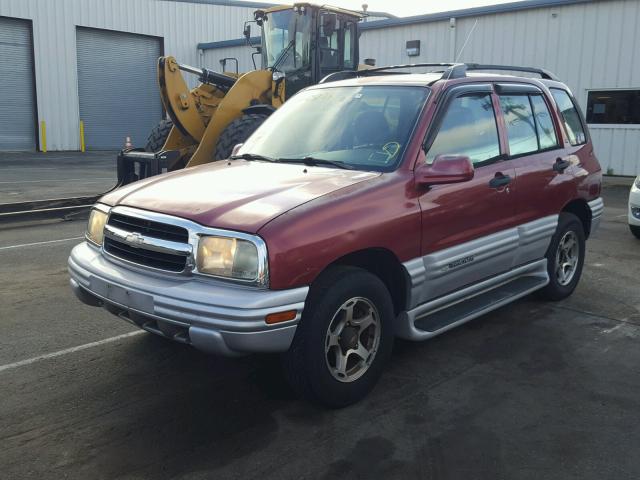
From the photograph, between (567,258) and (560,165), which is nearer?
(560,165)

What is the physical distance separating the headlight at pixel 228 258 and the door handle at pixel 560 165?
3.06 meters

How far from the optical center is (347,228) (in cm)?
340

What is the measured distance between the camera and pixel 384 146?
406cm

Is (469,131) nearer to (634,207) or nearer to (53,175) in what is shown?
(634,207)

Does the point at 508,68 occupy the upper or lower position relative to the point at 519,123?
upper

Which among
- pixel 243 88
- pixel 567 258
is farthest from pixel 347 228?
pixel 243 88

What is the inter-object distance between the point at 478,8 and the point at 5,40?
57.4ft

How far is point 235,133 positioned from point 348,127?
208 inches

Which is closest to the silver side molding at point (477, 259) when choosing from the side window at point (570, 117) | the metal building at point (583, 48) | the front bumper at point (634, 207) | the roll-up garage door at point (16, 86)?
the side window at point (570, 117)

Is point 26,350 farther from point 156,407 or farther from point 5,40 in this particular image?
point 5,40

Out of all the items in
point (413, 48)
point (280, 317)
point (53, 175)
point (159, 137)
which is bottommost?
point (53, 175)

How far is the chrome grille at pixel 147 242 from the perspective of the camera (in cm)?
330

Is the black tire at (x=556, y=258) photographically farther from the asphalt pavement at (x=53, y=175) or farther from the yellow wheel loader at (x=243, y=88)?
the asphalt pavement at (x=53, y=175)

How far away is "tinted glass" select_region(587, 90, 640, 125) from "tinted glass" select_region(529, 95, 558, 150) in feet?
40.5
